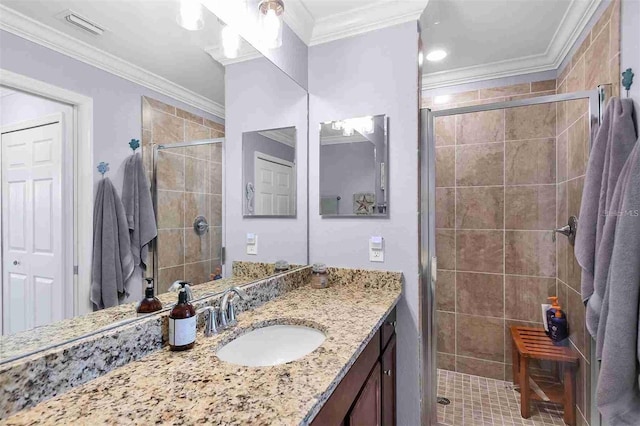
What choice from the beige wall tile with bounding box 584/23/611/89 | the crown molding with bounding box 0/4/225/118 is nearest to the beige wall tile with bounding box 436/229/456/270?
the beige wall tile with bounding box 584/23/611/89

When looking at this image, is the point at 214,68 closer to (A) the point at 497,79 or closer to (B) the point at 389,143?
(B) the point at 389,143

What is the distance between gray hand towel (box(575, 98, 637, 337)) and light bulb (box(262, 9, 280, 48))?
59.2 inches

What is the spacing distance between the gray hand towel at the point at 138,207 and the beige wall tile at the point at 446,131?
→ 7.31 ft

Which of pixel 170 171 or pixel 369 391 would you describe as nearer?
pixel 170 171

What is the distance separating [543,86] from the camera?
234 cm

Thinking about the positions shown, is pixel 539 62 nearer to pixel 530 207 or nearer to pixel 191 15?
pixel 530 207

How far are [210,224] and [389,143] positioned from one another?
1019mm

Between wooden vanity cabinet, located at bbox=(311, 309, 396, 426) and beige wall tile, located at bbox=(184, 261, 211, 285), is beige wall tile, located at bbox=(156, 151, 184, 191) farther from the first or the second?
wooden vanity cabinet, located at bbox=(311, 309, 396, 426)

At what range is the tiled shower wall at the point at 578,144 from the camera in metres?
1.50

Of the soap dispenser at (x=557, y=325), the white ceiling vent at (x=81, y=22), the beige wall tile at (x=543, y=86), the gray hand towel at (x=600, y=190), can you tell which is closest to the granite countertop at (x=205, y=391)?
the white ceiling vent at (x=81, y=22)

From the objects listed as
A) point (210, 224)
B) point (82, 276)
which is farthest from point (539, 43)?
point (82, 276)

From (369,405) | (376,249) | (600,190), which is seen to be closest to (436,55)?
(600,190)

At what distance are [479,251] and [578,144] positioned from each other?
96 centimetres

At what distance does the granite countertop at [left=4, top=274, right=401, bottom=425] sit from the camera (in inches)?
24.7
